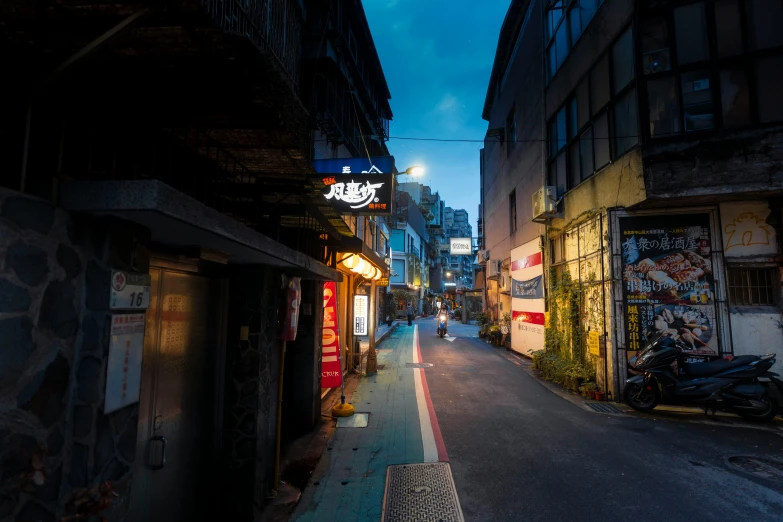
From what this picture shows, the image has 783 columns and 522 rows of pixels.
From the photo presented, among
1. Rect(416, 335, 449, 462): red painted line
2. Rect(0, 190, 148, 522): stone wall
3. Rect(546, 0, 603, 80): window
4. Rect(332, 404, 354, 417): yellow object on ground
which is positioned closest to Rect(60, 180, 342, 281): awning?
Rect(0, 190, 148, 522): stone wall

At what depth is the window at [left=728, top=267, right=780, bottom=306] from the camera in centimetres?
902

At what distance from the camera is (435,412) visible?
28.7 feet

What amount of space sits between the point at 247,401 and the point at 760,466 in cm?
755

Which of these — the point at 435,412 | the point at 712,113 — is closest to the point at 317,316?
the point at 435,412

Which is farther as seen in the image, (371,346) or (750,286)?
(371,346)

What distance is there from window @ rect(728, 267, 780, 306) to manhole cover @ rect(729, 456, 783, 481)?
14.1 ft

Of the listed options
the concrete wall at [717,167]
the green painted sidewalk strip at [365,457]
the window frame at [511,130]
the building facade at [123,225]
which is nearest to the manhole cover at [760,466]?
the green painted sidewalk strip at [365,457]

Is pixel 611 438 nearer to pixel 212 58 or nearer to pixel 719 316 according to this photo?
pixel 719 316

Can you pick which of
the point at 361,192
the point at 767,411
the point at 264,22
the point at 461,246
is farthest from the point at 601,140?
the point at 461,246

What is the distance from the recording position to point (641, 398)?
878 cm

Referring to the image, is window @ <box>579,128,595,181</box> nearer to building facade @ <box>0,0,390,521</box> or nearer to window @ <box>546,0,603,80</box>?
window @ <box>546,0,603,80</box>

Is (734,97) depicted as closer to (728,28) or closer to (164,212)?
(728,28)

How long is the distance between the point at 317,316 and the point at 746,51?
1123 cm

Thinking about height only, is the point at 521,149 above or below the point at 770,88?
above
